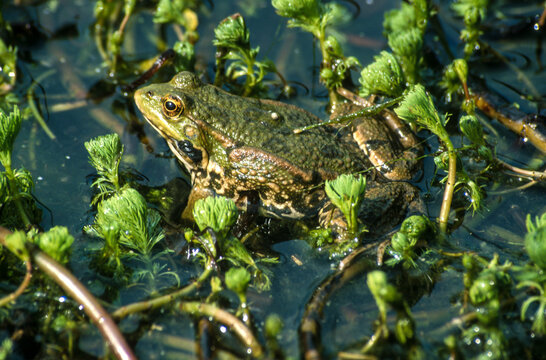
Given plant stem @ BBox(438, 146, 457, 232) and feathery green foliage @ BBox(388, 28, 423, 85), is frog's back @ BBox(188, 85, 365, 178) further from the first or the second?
feathery green foliage @ BBox(388, 28, 423, 85)

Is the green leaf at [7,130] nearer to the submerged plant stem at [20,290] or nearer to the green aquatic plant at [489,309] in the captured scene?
the submerged plant stem at [20,290]

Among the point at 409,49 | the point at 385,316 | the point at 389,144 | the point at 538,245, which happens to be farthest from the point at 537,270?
the point at 409,49

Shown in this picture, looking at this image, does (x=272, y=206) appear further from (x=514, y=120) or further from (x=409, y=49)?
(x=514, y=120)

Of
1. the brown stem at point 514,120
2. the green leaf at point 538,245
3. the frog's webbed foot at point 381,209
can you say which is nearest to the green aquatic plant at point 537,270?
the green leaf at point 538,245

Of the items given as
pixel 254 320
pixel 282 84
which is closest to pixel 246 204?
pixel 254 320

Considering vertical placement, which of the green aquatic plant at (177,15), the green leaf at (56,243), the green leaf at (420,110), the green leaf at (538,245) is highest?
the green leaf at (420,110)

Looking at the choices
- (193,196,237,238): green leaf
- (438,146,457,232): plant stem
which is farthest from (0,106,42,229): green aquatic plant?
(438,146,457,232): plant stem
